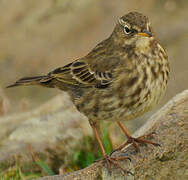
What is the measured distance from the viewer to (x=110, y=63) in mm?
6168

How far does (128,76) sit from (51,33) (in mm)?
7177

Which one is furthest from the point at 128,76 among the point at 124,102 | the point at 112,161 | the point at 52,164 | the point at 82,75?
the point at 52,164

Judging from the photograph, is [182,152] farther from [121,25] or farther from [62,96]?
[62,96]

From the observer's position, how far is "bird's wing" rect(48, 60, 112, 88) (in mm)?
6152

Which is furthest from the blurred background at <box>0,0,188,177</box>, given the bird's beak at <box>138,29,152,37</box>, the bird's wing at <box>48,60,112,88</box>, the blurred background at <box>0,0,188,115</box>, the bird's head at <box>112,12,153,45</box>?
the bird's beak at <box>138,29,152,37</box>

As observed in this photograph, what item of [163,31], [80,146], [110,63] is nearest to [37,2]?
[163,31]

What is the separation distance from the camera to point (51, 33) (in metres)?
12.8

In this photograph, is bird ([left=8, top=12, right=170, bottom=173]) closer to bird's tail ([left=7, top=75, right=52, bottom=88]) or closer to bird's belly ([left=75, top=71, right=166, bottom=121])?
bird's belly ([left=75, top=71, right=166, bottom=121])

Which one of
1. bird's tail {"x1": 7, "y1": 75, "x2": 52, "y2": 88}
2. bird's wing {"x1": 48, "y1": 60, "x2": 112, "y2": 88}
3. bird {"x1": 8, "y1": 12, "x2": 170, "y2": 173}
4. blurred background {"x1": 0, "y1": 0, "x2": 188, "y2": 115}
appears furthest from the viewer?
blurred background {"x1": 0, "y1": 0, "x2": 188, "y2": 115}

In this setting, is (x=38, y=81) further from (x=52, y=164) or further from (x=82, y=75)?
(x=52, y=164)

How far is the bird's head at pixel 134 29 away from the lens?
5738 mm

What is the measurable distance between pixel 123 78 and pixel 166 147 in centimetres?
94

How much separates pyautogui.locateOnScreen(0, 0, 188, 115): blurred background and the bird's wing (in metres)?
5.51

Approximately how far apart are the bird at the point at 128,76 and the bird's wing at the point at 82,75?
0.01 meters
